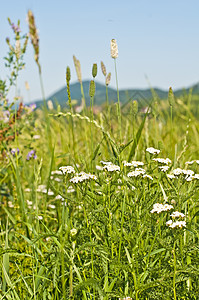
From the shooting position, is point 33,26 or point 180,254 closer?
point 180,254

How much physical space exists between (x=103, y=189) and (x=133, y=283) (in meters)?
0.38

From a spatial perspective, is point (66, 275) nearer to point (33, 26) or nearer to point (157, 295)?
point (157, 295)

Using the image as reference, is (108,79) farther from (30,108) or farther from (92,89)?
(30,108)

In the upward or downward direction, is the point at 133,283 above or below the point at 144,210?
below

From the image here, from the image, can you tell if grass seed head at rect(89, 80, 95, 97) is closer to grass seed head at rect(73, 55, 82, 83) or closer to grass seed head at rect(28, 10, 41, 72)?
grass seed head at rect(28, 10, 41, 72)

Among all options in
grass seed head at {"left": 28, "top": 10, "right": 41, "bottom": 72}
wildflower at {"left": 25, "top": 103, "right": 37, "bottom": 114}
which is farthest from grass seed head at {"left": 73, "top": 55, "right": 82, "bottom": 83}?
wildflower at {"left": 25, "top": 103, "right": 37, "bottom": 114}

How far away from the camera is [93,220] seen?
1.40 meters

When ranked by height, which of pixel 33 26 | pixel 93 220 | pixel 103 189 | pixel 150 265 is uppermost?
pixel 33 26

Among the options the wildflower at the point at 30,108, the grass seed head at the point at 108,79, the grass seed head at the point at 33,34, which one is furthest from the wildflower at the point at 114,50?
the wildflower at the point at 30,108

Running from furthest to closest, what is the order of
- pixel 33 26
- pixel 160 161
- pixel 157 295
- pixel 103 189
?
pixel 33 26, pixel 160 161, pixel 103 189, pixel 157 295

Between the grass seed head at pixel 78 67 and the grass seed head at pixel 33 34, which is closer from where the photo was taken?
the grass seed head at pixel 33 34

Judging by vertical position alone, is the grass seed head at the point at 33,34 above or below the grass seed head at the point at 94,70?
above

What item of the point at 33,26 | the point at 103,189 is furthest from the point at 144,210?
the point at 33,26

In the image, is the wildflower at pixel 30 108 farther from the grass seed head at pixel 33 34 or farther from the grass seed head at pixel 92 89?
the grass seed head at pixel 92 89
